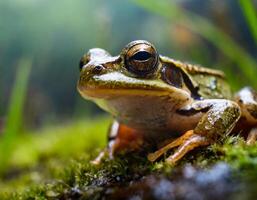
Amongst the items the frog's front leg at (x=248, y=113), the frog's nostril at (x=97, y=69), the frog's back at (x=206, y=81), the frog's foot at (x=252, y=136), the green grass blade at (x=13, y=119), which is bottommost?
the frog's foot at (x=252, y=136)

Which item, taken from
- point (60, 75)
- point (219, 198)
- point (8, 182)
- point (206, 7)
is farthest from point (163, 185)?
point (60, 75)

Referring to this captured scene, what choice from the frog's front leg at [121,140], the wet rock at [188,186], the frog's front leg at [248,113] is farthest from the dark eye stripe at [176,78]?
the wet rock at [188,186]

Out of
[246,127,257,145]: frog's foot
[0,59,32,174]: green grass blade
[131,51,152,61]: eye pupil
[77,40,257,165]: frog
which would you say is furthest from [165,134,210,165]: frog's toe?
[0,59,32,174]: green grass blade

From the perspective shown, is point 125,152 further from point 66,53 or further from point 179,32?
point 66,53

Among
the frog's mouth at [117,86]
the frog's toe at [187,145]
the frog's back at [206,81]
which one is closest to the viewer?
the frog's toe at [187,145]

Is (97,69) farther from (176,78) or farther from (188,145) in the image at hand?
(188,145)

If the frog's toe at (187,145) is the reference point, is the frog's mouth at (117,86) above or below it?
above

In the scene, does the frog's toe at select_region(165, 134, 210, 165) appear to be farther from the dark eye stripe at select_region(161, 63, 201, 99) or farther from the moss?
the dark eye stripe at select_region(161, 63, 201, 99)

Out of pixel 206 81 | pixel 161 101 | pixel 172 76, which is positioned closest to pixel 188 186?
pixel 161 101

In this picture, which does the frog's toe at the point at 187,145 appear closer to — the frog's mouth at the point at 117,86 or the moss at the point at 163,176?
the moss at the point at 163,176
